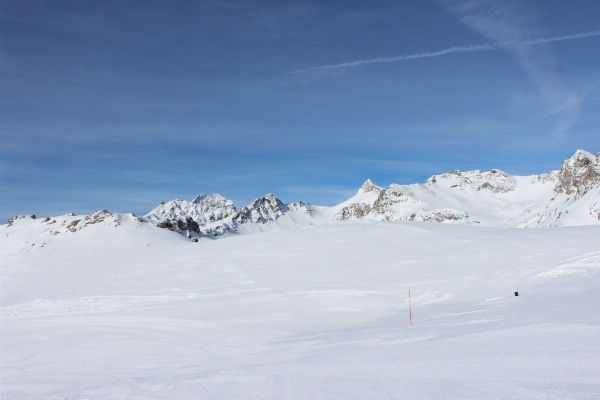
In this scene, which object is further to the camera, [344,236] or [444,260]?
[344,236]

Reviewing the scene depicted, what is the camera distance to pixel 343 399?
19.9ft

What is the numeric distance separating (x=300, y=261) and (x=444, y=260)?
8346mm

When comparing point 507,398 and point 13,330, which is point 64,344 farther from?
point 507,398

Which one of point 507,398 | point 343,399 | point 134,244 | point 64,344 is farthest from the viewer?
point 134,244

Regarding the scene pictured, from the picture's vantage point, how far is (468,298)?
15.5 m

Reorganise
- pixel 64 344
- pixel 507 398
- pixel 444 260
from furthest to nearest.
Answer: pixel 444 260, pixel 64 344, pixel 507 398

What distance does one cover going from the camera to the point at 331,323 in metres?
13.7

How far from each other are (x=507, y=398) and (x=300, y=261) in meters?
19.4

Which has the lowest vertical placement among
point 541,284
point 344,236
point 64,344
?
point 64,344

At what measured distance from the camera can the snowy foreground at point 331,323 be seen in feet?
22.3

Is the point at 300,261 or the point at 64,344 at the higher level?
the point at 300,261

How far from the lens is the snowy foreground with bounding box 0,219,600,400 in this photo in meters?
6.81

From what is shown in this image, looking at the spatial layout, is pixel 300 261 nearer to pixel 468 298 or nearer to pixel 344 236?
pixel 344 236

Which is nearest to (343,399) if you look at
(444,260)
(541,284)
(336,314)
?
(336,314)
